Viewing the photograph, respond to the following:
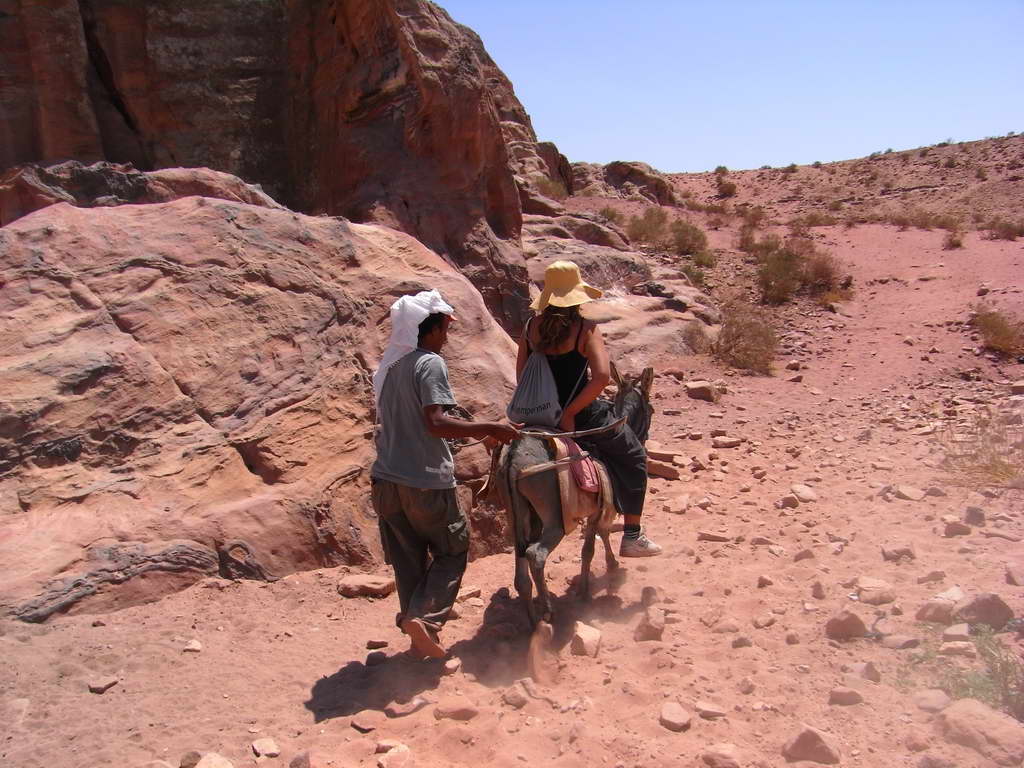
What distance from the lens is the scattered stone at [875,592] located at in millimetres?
3914

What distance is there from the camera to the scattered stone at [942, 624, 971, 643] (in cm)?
334

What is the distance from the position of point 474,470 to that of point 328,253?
1.96 metres

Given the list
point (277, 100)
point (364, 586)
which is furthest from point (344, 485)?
point (277, 100)

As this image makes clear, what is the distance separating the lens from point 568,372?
4250 millimetres

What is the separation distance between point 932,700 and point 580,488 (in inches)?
69.6

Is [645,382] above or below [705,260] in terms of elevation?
below

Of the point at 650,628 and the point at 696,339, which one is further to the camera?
the point at 696,339

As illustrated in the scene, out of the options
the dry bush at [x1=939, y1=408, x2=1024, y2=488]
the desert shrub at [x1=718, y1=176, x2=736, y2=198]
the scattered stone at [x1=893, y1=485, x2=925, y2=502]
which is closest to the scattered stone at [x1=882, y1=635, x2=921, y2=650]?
the scattered stone at [x1=893, y1=485, x2=925, y2=502]

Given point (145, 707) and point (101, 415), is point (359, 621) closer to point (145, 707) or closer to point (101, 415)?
point (145, 707)

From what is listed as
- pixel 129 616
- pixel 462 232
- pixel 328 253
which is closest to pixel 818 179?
pixel 462 232

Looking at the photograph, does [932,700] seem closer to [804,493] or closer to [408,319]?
[408,319]

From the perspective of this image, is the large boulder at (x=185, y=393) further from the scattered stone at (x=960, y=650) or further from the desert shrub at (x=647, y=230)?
the desert shrub at (x=647, y=230)

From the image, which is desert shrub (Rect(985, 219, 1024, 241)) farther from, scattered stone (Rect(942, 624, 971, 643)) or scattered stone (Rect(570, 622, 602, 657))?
scattered stone (Rect(570, 622, 602, 657))

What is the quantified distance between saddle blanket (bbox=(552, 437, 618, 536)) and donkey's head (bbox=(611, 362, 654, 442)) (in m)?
0.49
